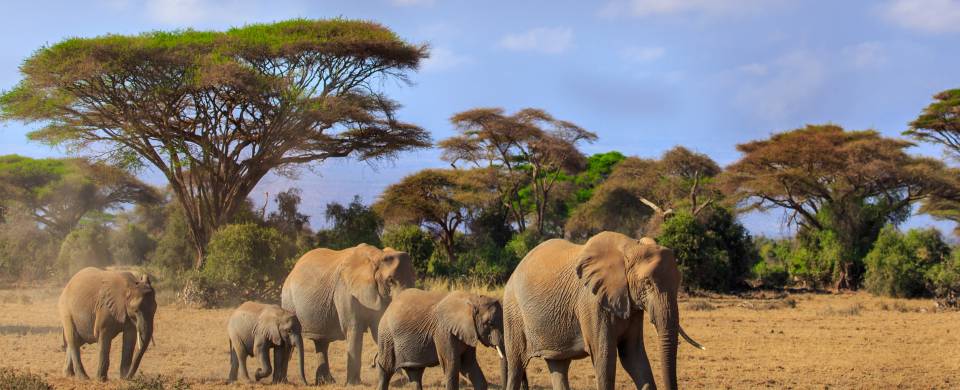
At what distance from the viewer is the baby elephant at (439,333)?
405 inches

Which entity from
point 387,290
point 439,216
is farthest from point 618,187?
point 387,290

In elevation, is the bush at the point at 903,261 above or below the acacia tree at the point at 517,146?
below

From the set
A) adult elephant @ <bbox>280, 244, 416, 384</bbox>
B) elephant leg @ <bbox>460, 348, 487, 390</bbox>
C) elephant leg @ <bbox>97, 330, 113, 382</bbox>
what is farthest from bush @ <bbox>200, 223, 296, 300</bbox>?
elephant leg @ <bbox>460, 348, 487, 390</bbox>

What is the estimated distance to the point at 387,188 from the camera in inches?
1505

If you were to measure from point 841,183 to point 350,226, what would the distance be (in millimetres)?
17394

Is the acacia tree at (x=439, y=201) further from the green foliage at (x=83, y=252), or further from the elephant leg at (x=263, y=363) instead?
the elephant leg at (x=263, y=363)

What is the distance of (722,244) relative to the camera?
1232 inches

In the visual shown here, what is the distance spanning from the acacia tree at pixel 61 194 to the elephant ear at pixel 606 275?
130 ft

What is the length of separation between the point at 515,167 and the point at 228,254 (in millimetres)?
19877

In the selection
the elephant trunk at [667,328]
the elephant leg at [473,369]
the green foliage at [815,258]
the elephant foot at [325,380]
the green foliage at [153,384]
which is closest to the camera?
the elephant trunk at [667,328]

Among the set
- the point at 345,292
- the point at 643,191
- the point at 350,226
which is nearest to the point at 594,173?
the point at 643,191

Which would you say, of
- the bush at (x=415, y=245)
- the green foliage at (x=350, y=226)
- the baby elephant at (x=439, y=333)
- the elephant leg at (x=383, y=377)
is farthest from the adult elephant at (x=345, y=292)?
the green foliage at (x=350, y=226)

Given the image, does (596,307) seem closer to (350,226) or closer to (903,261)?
(350,226)

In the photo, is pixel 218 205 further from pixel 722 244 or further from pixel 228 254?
pixel 722 244
